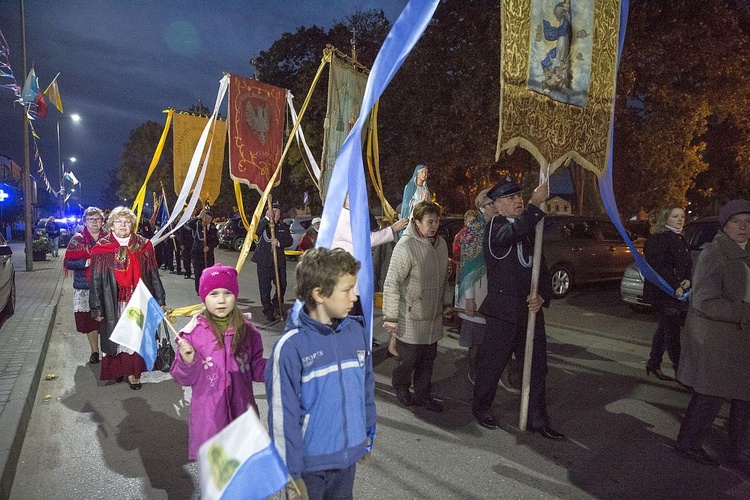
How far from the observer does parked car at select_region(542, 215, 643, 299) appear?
37.7 feet

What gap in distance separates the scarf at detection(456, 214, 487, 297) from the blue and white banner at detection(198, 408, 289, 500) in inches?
153

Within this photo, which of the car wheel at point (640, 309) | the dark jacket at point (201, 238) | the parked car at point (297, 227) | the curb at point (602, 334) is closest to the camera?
the curb at point (602, 334)

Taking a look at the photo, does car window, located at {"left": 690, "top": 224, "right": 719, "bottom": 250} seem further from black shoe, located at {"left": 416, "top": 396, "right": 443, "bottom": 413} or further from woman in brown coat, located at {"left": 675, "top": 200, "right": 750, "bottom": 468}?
→ black shoe, located at {"left": 416, "top": 396, "right": 443, "bottom": 413}

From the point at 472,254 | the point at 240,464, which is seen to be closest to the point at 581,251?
the point at 472,254

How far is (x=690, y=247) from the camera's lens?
340 inches

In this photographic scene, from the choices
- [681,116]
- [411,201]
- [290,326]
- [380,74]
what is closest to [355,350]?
[290,326]

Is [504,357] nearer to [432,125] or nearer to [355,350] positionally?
[355,350]

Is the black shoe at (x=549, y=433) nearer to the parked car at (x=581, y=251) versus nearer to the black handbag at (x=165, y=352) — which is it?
the black handbag at (x=165, y=352)

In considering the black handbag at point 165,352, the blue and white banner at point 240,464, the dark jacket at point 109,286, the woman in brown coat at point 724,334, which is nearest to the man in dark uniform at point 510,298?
the woman in brown coat at point 724,334

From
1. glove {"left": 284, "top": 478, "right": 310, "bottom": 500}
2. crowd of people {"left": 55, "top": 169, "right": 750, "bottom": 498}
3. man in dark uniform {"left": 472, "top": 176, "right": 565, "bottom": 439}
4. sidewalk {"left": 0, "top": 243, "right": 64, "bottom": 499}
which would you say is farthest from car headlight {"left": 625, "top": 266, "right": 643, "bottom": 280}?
sidewalk {"left": 0, "top": 243, "right": 64, "bottom": 499}

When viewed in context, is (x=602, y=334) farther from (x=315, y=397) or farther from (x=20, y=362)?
(x=20, y=362)

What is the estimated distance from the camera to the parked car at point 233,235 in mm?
25453

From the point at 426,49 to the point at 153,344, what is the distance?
60.0 feet

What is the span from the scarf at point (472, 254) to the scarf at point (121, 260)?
308 centimetres
